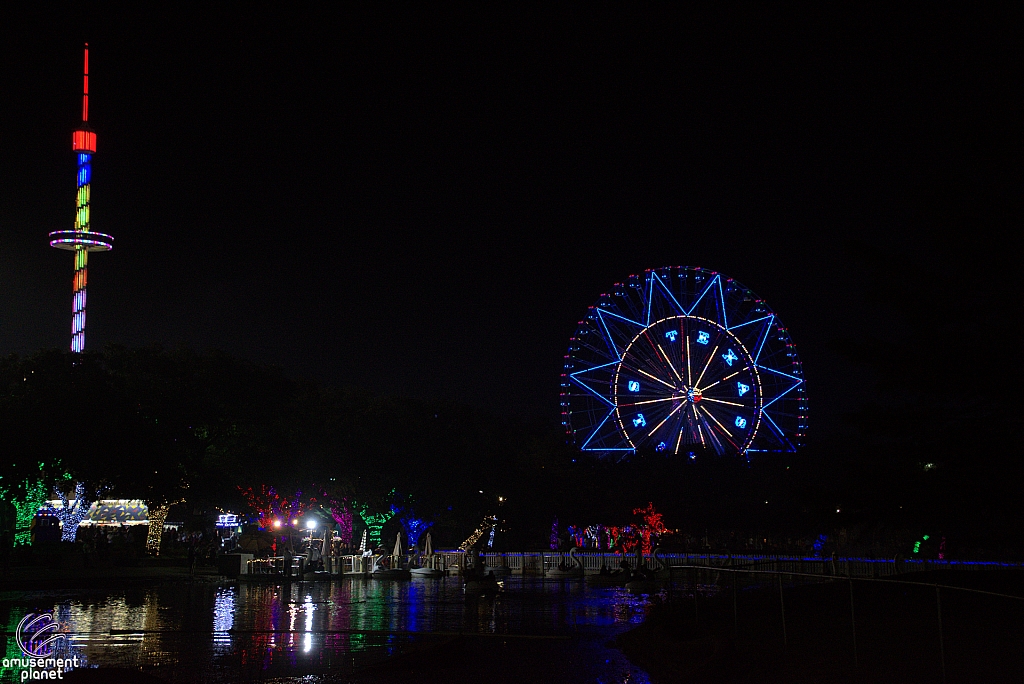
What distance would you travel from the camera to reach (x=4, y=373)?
42562mm

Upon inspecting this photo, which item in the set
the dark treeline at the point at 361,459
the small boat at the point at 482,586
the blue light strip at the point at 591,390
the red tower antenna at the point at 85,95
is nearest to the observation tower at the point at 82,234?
the red tower antenna at the point at 85,95

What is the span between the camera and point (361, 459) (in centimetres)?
5350

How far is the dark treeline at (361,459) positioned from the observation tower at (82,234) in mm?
29678

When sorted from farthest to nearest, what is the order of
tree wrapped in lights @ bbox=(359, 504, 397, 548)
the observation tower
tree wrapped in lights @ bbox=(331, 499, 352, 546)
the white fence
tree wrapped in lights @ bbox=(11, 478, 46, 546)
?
the observation tower
tree wrapped in lights @ bbox=(331, 499, 352, 546)
tree wrapped in lights @ bbox=(359, 504, 397, 548)
tree wrapped in lights @ bbox=(11, 478, 46, 546)
the white fence

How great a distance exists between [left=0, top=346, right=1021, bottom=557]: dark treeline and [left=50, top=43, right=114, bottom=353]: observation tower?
29.7m

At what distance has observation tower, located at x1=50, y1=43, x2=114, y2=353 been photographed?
79688mm

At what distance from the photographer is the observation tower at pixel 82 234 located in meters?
79.7

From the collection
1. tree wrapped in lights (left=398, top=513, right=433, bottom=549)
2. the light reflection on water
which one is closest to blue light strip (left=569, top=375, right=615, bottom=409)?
tree wrapped in lights (left=398, top=513, right=433, bottom=549)

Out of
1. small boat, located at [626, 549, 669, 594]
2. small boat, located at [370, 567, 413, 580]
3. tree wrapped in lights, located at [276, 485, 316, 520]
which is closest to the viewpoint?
small boat, located at [626, 549, 669, 594]

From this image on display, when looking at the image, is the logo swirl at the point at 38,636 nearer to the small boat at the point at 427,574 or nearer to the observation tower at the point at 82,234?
the small boat at the point at 427,574

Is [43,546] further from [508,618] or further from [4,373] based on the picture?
[508,618]

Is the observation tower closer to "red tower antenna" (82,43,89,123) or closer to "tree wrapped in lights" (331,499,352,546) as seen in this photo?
"red tower antenna" (82,43,89,123)

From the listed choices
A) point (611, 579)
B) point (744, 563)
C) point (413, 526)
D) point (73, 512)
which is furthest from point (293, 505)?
point (744, 563)

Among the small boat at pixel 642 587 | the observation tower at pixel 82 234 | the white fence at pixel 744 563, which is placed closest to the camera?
the small boat at pixel 642 587
